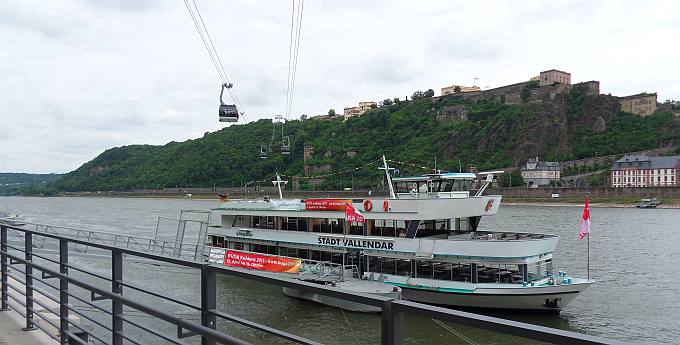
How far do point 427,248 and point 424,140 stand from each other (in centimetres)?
11774

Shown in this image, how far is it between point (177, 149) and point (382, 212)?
13347cm

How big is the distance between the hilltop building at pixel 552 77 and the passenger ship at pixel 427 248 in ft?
468

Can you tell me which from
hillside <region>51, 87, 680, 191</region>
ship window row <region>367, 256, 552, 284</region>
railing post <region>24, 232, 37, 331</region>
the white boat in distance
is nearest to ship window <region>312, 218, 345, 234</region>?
ship window row <region>367, 256, 552, 284</region>

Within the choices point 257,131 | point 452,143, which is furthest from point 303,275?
point 452,143

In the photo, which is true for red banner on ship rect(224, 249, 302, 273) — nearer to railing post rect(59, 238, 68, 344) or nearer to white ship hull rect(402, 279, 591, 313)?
white ship hull rect(402, 279, 591, 313)

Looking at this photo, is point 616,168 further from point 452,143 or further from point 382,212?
point 382,212

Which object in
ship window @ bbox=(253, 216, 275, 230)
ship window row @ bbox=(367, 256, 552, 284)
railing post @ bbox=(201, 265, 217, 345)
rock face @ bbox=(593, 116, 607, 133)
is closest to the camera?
railing post @ bbox=(201, 265, 217, 345)

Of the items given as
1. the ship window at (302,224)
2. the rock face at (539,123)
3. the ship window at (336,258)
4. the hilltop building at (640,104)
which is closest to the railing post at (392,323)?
the ship window at (336,258)

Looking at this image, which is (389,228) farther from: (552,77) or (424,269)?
(552,77)

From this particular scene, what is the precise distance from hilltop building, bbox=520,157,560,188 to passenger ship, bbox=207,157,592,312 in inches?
3838

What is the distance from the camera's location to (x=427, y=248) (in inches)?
713

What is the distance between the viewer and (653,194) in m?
85.8

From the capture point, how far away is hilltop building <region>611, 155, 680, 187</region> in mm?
99125

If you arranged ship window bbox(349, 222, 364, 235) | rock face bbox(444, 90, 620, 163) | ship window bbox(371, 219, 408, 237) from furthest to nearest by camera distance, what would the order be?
1. rock face bbox(444, 90, 620, 163)
2. ship window bbox(349, 222, 364, 235)
3. ship window bbox(371, 219, 408, 237)
